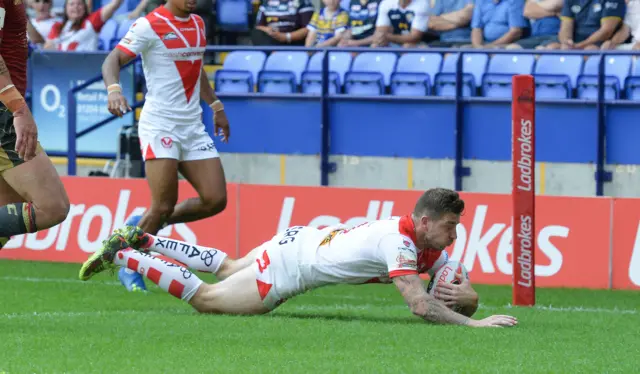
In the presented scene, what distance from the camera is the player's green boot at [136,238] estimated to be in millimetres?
9000

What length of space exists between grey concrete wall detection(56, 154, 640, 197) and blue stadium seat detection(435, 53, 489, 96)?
81cm

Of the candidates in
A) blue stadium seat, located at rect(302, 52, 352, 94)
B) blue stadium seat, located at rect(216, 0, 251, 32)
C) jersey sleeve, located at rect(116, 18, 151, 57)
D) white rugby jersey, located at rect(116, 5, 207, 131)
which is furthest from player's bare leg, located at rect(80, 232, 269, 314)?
blue stadium seat, located at rect(216, 0, 251, 32)

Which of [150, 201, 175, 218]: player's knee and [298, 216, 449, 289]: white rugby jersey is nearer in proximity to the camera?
[298, 216, 449, 289]: white rugby jersey

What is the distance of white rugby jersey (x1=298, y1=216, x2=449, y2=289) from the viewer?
8.02m

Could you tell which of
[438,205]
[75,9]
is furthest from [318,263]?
[75,9]

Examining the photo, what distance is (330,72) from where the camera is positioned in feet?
52.2

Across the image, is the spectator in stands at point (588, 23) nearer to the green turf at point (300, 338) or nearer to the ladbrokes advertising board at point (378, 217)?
the ladbrokes advertising board at point (378, 217)

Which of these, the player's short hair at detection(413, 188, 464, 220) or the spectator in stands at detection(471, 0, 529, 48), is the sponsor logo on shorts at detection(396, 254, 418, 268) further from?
the spectator in stands at detection(471, 0, 529, 48)

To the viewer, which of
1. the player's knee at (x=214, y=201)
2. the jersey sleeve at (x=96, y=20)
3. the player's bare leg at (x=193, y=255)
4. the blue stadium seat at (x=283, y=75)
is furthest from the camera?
the jersey sleeve at (x=96, y=20)

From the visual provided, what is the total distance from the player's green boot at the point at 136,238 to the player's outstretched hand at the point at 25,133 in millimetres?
1842

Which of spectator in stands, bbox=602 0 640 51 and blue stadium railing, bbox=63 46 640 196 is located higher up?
spectator in stands, bbox=602 0 640 51

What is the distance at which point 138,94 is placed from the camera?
16609 millimetres

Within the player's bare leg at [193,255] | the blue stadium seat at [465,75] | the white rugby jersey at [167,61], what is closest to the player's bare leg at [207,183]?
the white rugby jersey at [167,61]

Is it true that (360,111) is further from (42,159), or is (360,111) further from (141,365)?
(141,365)
